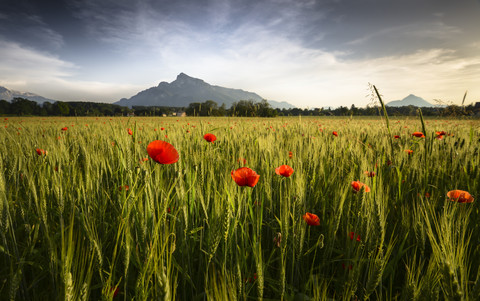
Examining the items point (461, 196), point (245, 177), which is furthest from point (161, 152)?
point (461, 196)

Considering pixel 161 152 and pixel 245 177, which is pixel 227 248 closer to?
pixel 245 177

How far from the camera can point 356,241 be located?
2.86ft

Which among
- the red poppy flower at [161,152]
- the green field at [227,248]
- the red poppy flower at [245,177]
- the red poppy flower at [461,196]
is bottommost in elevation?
the green field at [227,248]

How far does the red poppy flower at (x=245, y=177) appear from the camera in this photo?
2.66 ft

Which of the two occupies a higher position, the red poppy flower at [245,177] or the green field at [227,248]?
the red poppy flower at [245,177]

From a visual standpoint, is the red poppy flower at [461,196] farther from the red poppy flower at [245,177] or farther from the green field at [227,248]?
the red poppy flower at [245,177]

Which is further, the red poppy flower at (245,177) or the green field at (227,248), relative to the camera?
the red poppy flower at (245,177)

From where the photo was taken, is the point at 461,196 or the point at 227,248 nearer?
the point at 227,248

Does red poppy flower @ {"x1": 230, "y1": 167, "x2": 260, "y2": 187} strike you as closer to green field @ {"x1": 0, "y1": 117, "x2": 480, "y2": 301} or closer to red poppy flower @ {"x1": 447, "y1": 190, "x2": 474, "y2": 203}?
green field @ {"x1": 0, "y1": 117, "x2": 480, "y2": 301}

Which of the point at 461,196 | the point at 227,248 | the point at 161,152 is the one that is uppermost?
the point at 161,152

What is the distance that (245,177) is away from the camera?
84 centimetres

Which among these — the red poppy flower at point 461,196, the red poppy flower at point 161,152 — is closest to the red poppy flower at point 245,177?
the red poppy flower at point 161,152

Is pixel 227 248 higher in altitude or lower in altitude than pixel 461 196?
lower

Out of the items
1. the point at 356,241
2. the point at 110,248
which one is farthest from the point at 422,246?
the point at 110,248
